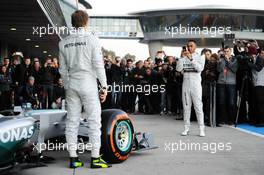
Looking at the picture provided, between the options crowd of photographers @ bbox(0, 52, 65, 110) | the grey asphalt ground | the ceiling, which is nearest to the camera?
the grey asphalt ground

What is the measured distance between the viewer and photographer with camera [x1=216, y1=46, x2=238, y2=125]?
10.7m

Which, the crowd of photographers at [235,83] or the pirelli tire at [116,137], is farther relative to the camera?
the crowd of photographers at [235,83]

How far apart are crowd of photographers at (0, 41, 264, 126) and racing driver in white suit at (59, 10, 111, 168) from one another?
3844 millimetres

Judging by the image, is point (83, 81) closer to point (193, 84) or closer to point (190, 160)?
point (190, 160)

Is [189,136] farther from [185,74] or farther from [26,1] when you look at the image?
[26,1]

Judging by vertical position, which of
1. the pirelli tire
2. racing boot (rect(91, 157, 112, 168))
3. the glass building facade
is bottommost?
racing boot (rect(91, 157, 112, 168))

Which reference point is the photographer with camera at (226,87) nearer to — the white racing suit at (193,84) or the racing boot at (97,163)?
the white racing suit at (193,84)

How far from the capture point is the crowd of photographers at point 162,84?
10.7 m

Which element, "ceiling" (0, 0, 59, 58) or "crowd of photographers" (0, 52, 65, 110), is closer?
"crowd of photographers" (0, 52, 65, 110)

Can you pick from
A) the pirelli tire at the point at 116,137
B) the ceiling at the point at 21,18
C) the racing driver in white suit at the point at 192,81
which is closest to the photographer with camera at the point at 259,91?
the racing driver in white suit at the point at 192,81

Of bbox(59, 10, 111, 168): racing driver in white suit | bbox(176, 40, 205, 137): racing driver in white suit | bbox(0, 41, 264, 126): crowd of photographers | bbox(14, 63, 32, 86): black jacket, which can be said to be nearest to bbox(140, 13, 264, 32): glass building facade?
bbox(0, 41, 264, 126): crowd of photographers

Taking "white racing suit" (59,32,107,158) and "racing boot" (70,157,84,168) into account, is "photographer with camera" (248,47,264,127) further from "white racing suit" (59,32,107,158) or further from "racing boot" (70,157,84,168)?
"racing boot" (70,157,84,168)

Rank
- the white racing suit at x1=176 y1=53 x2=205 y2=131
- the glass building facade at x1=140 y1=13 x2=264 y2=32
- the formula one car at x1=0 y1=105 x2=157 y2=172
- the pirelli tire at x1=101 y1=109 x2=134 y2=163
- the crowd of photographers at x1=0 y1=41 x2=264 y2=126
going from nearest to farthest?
the formula one car at x1=0 y1=105 x2=157 y2=172, the pirelli tire at x1=101 y1=109 x2=134 y2=163, the white racing suit at x1=176 y1=53 x2=205 y2=131, the crowd of photographers at x1=0 y1=41 x2=264 y2=126, the glass building facade at x1=140 y1=13 x2=264 y2=32

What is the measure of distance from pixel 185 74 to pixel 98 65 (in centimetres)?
365
